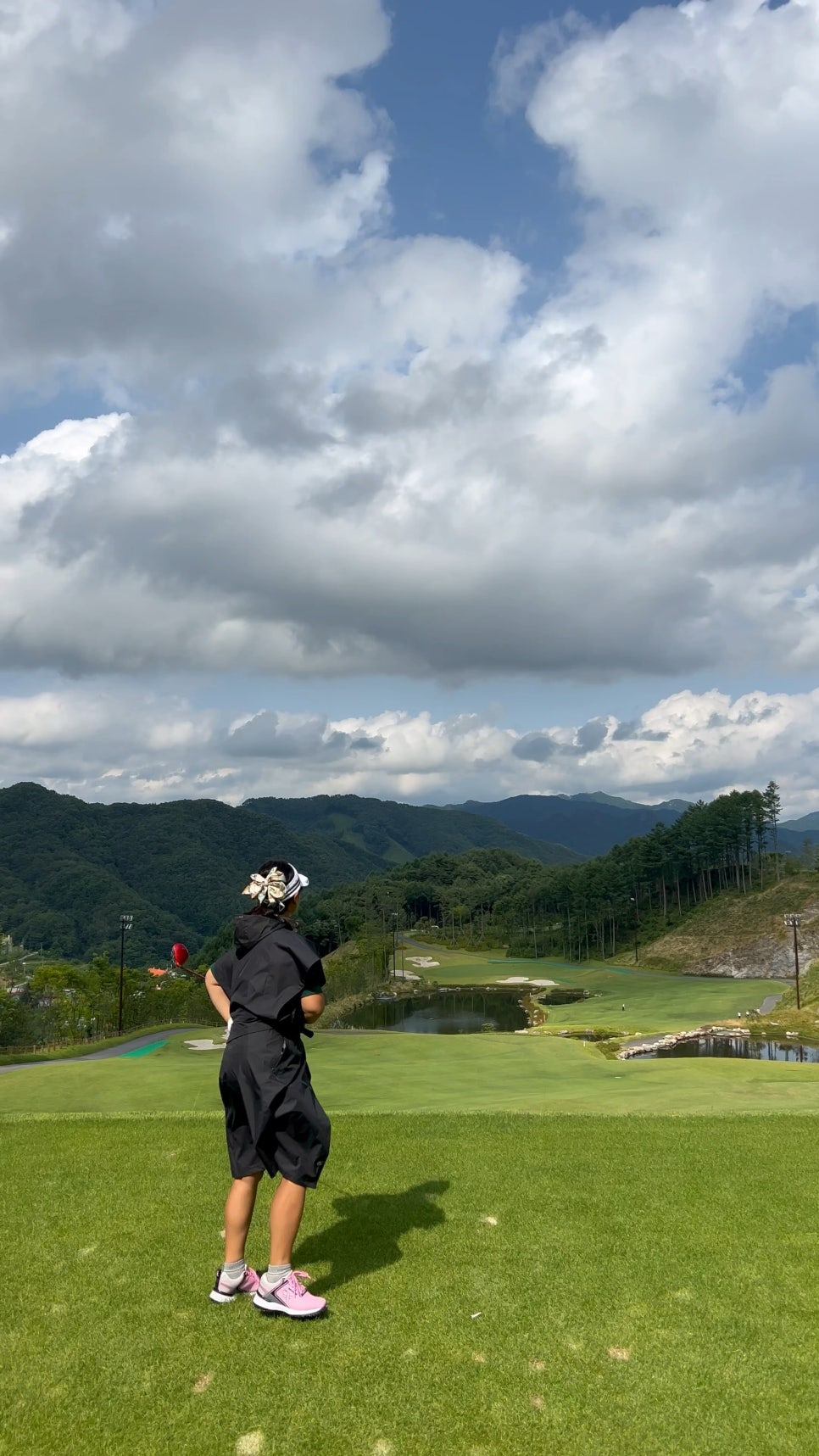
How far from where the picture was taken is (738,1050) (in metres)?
48.6

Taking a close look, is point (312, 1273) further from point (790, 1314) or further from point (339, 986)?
point (339, 986)

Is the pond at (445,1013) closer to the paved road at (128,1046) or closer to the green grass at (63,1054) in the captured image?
the paved road at (128,1046)

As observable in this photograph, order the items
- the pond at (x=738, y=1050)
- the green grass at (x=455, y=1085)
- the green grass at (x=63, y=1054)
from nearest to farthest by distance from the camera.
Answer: the green grass at (x=455, y=1085), the green grass at (x=63, y=1054), the pond at (x=738, y=1050)

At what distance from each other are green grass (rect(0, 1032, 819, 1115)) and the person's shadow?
5036 mm

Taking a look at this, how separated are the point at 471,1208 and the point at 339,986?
319ft

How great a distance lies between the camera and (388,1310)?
568 cm

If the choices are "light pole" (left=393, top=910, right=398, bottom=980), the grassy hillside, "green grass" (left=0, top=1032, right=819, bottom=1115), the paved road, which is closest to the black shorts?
"green grass" (left=0, top=1032, right=819, bottom=1115)

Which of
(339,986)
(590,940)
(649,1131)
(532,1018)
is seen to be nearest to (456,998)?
(339,986)

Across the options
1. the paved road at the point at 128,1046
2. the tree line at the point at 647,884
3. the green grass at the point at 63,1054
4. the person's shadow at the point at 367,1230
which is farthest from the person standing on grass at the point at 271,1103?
the tree line at the point at 647,884

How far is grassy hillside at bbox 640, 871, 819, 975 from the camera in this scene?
3765 inches

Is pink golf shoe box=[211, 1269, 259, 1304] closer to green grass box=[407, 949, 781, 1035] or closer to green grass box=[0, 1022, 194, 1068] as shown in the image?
green grass box=[0, 1022, 194, 1068]

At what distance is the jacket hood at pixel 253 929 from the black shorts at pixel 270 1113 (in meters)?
0.66

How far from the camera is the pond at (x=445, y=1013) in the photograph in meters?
76.3

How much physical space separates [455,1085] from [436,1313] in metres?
15.2
